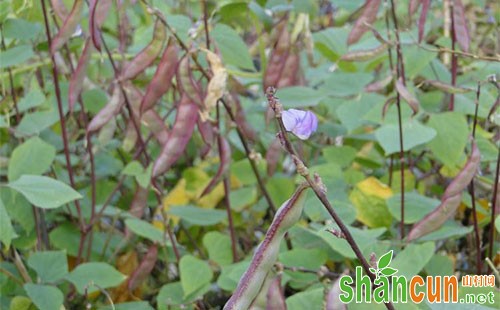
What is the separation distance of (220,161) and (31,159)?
26cm

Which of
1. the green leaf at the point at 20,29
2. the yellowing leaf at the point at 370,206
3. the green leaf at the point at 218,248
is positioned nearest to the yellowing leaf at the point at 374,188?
the yellowing leaf at the point at 370,206

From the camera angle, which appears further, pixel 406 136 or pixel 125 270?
pixel 125 270

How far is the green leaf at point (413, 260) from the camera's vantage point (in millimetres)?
905

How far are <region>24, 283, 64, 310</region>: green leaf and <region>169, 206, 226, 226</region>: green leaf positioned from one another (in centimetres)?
25

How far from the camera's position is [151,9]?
1.00 metres

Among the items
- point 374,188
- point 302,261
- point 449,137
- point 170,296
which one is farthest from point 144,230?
point 449,137

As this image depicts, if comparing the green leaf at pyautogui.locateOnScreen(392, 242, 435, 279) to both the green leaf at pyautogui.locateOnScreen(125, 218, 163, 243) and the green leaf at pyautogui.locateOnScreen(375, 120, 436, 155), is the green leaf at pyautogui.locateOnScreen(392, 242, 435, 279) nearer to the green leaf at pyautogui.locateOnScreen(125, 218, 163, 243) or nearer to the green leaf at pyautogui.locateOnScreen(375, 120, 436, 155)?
the green leaf at pyautogui.locateOnScreen(375, 120, 436, 155)

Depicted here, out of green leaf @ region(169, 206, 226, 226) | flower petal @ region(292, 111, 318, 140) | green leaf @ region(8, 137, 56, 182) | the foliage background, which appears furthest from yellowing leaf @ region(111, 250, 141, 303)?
flower petal @ region(292, 111, 318, 140)

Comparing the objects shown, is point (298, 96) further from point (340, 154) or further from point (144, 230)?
point (144, 230)

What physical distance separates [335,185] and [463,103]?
0.23 metres

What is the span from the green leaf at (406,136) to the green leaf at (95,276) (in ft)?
1.28

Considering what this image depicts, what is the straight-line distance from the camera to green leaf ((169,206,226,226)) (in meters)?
1.22

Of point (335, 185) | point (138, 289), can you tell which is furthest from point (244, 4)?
point (138, 289)

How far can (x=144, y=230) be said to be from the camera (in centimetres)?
114
